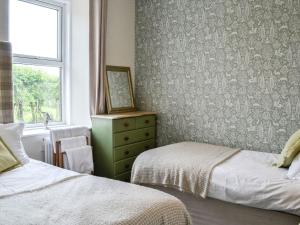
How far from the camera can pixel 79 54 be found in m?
3.47

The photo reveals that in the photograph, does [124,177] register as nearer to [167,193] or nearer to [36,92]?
[167,193]

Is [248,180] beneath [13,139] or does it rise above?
beneath

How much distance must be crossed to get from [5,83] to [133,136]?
1.49 meters

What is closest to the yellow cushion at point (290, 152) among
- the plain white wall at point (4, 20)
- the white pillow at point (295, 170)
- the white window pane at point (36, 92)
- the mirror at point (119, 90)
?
the white pillow at point (295, 170)

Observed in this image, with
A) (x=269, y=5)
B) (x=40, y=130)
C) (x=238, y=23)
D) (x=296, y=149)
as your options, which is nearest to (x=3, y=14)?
(x=40, y=130)

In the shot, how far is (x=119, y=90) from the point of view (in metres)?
3.70

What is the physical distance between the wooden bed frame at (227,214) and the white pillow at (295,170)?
29 centimetres

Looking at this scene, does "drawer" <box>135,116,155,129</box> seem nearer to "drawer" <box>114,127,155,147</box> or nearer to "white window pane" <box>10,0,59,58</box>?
"drawer" <box>114,127,155,147</box>

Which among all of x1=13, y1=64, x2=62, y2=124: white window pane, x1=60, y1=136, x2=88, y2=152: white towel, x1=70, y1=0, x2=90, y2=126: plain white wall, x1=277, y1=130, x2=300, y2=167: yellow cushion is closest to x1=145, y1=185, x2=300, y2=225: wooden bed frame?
x1=277, y1=130, x2=300, y2=167: yellow cushion

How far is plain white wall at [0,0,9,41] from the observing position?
8.45 feet

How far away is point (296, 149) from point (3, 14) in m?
2.73

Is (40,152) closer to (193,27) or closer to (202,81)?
(202,81)

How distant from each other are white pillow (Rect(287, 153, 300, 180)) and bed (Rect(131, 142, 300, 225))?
0.16 ft

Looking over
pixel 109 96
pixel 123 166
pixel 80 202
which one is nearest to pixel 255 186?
pixel 80 202
